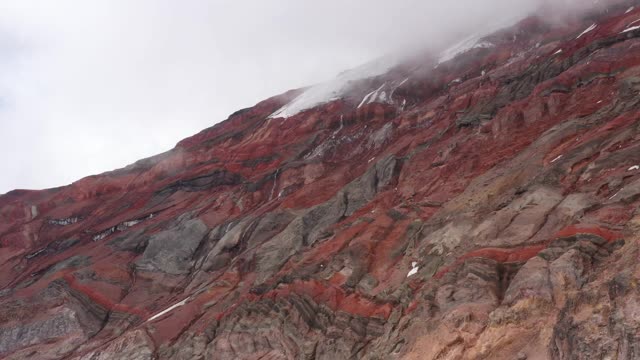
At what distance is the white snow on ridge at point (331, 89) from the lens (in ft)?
274

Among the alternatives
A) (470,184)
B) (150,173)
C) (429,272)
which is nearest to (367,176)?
(470,184)

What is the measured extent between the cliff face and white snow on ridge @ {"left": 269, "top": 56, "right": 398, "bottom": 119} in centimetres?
202

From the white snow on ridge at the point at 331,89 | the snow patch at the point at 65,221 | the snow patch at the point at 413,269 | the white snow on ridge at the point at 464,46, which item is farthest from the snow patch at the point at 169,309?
the white snow on ridge at the point at 464,46

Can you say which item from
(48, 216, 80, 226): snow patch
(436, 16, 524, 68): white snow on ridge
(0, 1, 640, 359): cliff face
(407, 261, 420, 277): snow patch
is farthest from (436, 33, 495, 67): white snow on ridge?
→ (48, 216, 80, 226): snow patch

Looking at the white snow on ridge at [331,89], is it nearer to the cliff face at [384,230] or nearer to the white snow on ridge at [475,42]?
the cliff face at [384,230]

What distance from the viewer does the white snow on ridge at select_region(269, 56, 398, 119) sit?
274 ft

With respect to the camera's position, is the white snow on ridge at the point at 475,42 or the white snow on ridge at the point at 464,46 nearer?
the white snow on ridge at the point at 464,46

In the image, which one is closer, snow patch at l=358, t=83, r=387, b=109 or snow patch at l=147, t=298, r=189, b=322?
snow patch at l=147, t=298, r=189, b=322

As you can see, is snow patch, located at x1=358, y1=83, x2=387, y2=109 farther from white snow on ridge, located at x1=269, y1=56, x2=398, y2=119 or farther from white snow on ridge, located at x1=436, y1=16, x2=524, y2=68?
white snow on ridge, located at x1=436, y1=16, x2=524, y2=68

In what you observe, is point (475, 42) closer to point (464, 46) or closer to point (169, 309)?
point (464, 46)

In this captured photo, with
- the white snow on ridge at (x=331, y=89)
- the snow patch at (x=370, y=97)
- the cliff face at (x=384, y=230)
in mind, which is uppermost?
the white snow on ridge at (x=331, y=89)

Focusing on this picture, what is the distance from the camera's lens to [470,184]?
36781mm

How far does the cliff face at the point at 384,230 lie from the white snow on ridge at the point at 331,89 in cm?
202

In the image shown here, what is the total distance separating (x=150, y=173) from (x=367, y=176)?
41703 millimetres
